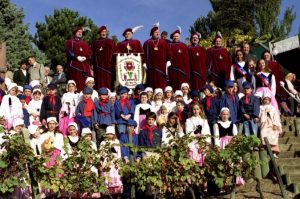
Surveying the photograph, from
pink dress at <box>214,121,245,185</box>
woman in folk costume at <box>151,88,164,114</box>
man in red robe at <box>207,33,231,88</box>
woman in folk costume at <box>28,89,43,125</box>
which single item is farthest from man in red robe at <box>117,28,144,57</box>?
pink dress at <box>214,121,245,185</box>

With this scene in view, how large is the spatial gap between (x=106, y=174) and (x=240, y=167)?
2.04 meters

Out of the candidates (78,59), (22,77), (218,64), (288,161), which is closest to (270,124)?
(288,161)

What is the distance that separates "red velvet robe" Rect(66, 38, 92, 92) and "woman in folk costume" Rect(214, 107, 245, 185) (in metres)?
4.41

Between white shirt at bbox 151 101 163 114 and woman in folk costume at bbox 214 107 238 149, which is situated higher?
white shirt at bbox 151 101 163 114

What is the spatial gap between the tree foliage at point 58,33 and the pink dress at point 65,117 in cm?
2157

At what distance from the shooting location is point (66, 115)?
38.4 ft

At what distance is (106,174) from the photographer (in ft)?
30.7

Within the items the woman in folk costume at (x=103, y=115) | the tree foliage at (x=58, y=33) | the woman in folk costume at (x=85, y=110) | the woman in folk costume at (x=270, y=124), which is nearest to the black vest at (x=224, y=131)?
the woman in folk costume at (x=270, y=124)

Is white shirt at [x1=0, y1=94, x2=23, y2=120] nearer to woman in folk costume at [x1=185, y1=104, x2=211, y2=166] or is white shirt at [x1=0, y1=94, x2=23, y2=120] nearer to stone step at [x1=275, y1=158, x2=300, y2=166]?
woman in folk costume at [x1=185, y1=104, x2=211, y2=166]

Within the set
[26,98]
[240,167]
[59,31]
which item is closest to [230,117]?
[240,167]

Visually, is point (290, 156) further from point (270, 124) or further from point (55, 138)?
point (55, 138)

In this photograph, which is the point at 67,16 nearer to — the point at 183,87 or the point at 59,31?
the point at 59,31

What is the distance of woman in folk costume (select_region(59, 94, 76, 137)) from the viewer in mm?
11262

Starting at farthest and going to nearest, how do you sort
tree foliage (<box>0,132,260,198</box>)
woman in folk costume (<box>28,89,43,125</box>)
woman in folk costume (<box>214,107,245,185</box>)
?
1. woman in folk costume (<box>28,89,43,125</box>)
2. woman in folk costume (<box>214,107,245,185</box>)
3. tree foliage (<box>0,132,260,198</box>)
